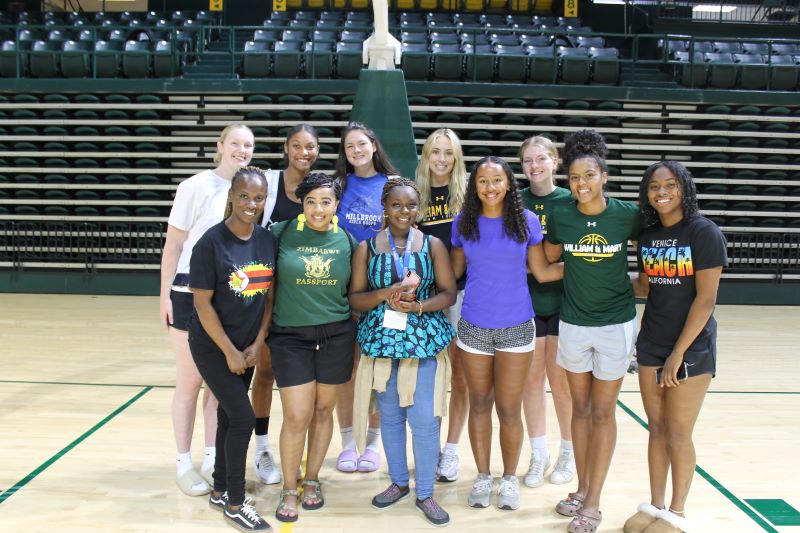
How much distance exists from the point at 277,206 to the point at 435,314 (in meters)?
0.88

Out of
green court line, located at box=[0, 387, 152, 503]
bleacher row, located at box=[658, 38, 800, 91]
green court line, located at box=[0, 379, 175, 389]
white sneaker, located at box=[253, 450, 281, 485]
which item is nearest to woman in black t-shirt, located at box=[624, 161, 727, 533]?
white sneaker, located at box=[253, 450, 281, 485]

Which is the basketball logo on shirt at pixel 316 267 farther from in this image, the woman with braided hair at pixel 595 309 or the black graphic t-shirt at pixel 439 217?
the woman with braided hair at pixel 595 309

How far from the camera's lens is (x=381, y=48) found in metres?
4.58

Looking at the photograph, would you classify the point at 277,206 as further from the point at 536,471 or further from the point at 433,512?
the point at 536,471

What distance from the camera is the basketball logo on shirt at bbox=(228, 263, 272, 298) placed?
2830 millimetres

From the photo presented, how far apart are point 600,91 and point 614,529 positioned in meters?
7.43

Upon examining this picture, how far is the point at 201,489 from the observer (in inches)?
128

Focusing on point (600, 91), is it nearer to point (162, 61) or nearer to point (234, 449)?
point (162, 61)

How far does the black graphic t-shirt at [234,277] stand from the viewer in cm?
280

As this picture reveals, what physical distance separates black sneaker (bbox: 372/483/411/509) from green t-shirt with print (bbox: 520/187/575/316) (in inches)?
38.2

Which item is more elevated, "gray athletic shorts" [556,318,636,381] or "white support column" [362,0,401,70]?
"white support column" [362,0,401,70]

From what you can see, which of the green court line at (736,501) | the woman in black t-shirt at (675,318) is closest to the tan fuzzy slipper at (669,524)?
the woman in black t-shirt at (675,318)

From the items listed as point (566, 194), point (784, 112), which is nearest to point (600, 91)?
point (784, 112)

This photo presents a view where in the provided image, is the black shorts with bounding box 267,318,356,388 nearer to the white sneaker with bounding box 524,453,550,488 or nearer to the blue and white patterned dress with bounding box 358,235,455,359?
the blue and white patterned dress with bounding box 358,235,455,359
